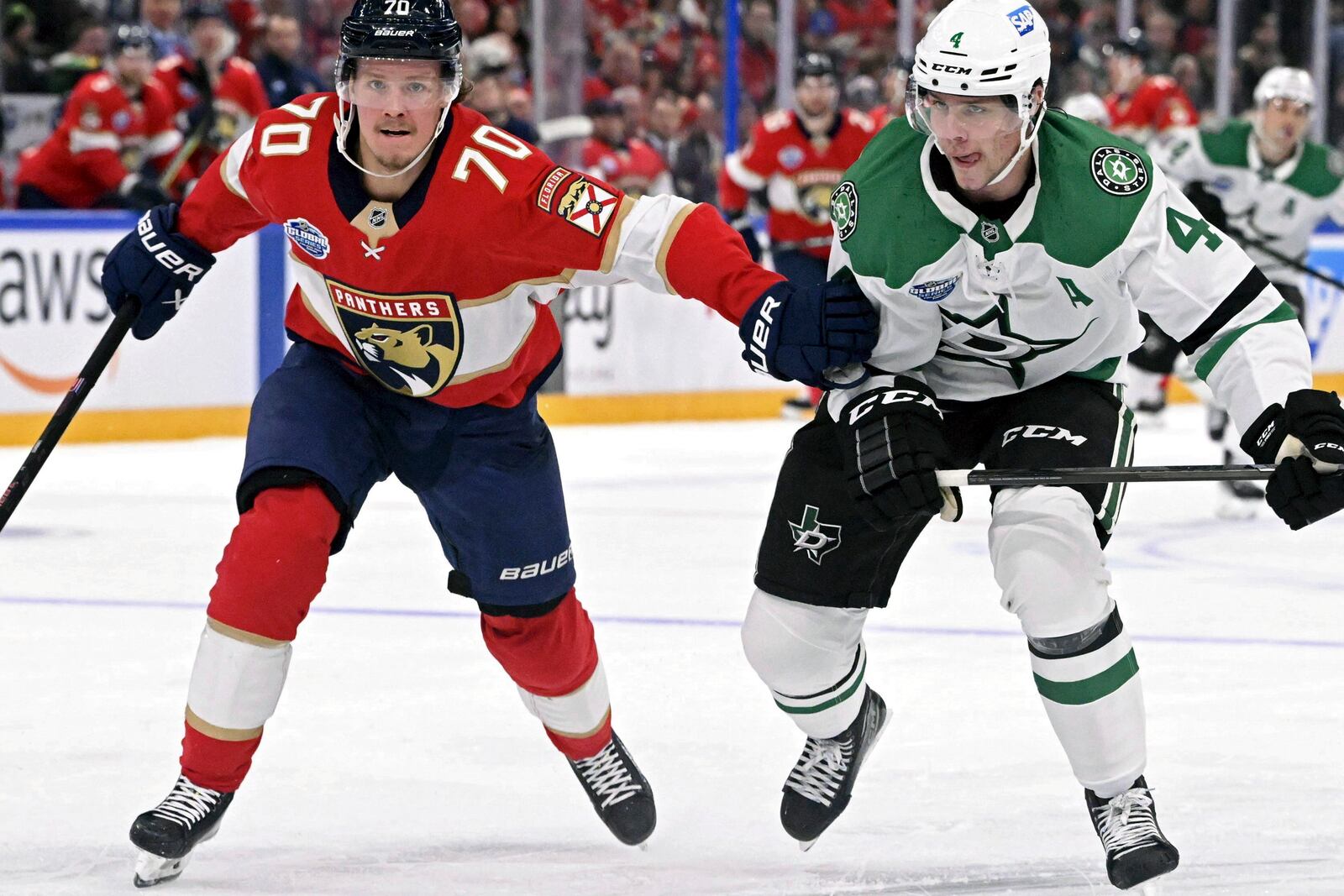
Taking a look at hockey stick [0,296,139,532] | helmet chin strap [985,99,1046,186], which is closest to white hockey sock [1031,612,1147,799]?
helmet chin strap [985,99,1046,186]

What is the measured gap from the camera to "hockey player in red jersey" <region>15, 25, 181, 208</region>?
334 inches

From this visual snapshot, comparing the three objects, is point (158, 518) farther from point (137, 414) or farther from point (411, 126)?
point (411, 126)

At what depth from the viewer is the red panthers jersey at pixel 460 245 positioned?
3.00 m

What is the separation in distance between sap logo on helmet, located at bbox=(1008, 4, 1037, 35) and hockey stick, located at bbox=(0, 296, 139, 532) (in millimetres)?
1374

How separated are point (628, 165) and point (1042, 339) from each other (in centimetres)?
734

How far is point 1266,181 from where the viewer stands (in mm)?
7305

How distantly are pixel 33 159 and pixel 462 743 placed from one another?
5413mm

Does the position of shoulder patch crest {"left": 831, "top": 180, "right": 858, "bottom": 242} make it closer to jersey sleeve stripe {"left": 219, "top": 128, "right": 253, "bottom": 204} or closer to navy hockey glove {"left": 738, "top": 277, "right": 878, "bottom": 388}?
navy hockey glove {"left": 738, "top": 277, "right": 878, "bottom": 388}

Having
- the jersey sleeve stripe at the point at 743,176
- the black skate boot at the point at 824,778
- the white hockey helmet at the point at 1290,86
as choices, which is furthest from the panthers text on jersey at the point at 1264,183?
the black skate boot at the point at 824,778

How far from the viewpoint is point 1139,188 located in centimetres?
288

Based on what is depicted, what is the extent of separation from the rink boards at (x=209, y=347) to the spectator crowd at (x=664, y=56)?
77cm

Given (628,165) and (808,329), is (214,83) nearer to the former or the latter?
(628,165)

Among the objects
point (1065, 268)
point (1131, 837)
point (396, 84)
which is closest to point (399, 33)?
point (396, 84)

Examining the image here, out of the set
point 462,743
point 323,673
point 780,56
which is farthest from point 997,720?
point 780,56
